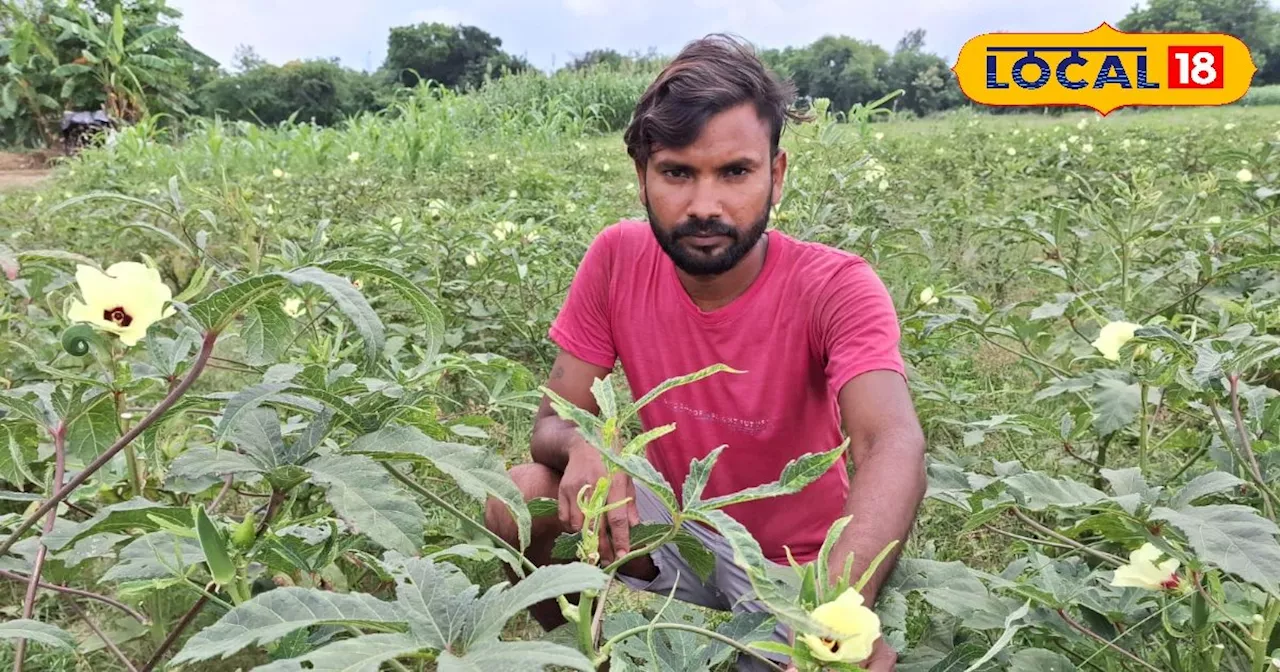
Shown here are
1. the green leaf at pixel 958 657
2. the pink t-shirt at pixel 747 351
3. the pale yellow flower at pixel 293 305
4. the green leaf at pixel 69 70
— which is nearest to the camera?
the green leaf at pixel 958 657

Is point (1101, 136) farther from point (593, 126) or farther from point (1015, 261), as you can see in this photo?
point (593, 126)

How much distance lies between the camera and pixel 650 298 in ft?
5.32

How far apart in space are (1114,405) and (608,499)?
0.72m

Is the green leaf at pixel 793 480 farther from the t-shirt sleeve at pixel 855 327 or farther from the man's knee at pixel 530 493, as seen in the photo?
the man's knee at pixel 530 493

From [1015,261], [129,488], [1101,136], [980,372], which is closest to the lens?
[129,488]

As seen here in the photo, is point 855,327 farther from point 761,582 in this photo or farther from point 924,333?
point 761,582

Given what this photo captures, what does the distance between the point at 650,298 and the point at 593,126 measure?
9052mm

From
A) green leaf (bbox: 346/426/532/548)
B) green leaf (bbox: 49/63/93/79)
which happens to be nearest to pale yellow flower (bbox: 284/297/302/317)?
green leaf (bbox: 346/426/532/548)

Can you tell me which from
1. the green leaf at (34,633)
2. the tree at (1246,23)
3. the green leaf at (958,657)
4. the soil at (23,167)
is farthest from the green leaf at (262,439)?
the tree at (1246,23)

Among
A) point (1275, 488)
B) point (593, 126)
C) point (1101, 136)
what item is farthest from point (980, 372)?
point (593, 126)

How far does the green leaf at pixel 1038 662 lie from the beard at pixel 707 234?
0.70 meters

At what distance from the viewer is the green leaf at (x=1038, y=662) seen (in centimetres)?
98

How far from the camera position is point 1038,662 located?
99cm

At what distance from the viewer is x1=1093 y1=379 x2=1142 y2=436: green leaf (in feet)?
3.98
